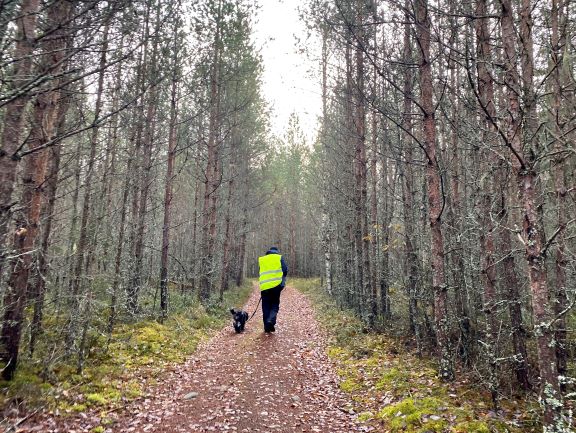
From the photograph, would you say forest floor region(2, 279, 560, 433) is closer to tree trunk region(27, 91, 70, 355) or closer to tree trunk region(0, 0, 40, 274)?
tree trunk region(27, 91, 70, 355)

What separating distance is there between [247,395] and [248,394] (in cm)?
4

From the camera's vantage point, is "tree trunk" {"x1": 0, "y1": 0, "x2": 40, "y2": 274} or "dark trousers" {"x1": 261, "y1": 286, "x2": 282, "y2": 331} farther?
"dark trousers" {"x1": 261, "y1": 286, "x2": 282, "y2": 331}

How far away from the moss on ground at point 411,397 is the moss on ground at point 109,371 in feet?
11.8

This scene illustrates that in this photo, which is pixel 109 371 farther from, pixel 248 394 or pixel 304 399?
pixel 304 399

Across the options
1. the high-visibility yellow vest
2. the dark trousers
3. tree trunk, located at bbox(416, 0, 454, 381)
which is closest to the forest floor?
tree trunk, located at bbox(416, 0, 454, 381)

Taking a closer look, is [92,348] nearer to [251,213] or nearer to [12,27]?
[12,27]

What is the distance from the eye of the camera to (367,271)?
34.2 feet

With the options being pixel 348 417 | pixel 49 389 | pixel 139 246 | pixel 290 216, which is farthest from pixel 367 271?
pixel 290 216

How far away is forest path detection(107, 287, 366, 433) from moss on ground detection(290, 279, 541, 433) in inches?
13.4

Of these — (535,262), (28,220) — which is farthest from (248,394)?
(535,262)

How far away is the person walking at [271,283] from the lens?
946 centimetres

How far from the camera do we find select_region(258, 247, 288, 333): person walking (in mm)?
9461

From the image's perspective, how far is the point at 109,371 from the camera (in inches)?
245

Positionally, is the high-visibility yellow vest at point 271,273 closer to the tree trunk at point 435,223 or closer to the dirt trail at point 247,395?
the dirt trail at point 247,395
